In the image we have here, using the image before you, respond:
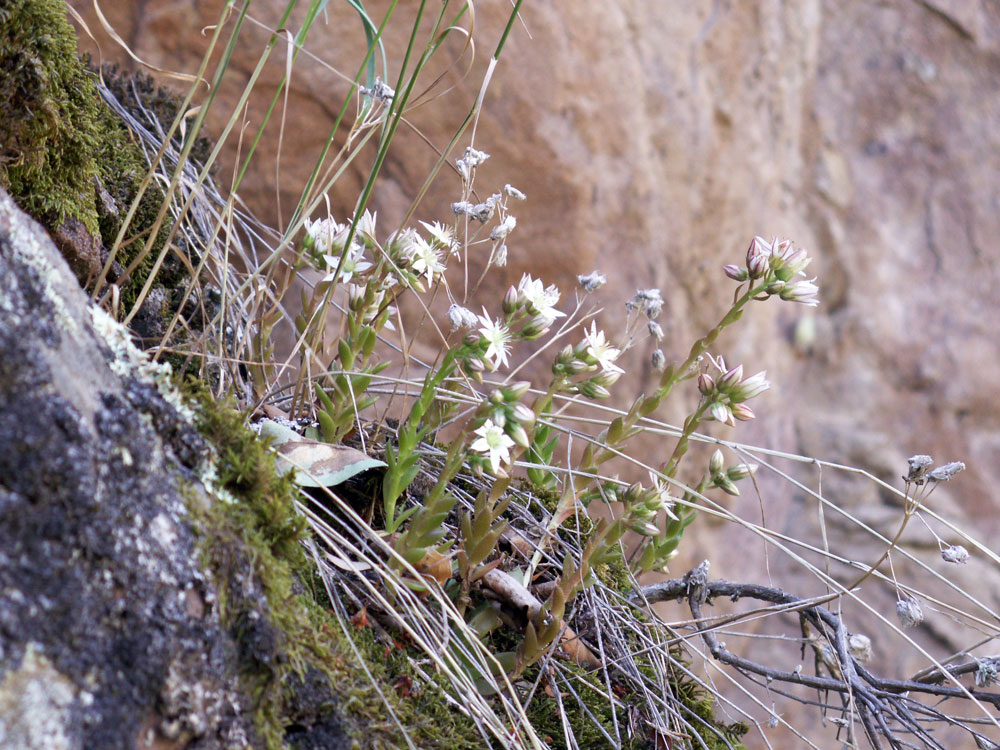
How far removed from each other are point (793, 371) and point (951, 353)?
0.84 m

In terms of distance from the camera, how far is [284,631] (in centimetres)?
75

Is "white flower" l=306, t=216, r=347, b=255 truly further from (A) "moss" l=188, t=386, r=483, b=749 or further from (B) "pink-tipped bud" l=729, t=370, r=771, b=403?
(B) "pink-tipped bud" l=729, t=370, r=771, b=403

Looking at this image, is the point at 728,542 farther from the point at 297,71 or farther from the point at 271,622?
the point at 271,622

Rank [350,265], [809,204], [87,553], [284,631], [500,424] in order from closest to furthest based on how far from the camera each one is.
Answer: [87,553]
[284,631]
[500,424]
[350,265]
[809,204]

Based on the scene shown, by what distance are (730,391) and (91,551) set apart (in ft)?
2.65

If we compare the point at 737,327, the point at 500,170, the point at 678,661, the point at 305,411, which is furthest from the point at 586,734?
the point at 737,327

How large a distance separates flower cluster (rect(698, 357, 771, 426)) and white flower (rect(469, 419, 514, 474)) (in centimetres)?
30

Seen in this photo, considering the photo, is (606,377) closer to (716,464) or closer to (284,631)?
(716,464)

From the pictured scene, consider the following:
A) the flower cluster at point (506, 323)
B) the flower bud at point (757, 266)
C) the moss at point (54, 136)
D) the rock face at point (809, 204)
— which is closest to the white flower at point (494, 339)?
the flower cluster at point (506, 323)

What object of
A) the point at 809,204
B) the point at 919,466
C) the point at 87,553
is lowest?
the point at 87,553

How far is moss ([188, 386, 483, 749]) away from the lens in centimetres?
71

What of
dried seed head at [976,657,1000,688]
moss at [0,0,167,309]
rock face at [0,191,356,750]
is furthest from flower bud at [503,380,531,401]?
dried seed head at [976,657,1000,688]

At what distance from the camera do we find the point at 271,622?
73 centimetres

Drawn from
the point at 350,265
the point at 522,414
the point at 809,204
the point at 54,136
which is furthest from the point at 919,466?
the point at 809,204
